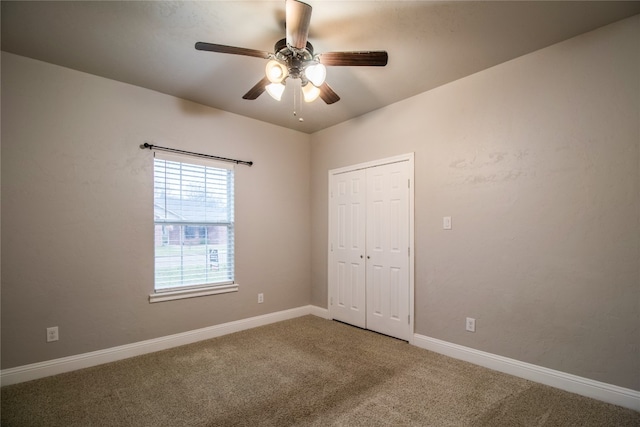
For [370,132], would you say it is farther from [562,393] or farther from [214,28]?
[562,393]

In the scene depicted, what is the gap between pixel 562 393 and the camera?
90.1 inches

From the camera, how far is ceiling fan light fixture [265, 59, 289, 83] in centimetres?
214

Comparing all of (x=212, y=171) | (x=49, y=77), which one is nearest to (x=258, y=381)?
(x=212, y=171)

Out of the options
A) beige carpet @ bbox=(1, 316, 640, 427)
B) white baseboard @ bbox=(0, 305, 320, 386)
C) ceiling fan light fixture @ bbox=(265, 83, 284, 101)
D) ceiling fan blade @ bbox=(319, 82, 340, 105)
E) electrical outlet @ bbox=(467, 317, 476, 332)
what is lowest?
beige carpet @ bbox=(1, 316, 640, 427)

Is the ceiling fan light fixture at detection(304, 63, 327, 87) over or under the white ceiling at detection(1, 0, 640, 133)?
under

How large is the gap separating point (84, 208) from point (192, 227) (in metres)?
0.98

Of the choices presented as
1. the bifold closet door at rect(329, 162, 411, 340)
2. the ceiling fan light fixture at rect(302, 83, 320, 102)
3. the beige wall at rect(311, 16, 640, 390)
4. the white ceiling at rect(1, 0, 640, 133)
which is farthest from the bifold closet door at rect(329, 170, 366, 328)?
the ceiling fan light fixture at rect(302, 83, 320, 102)

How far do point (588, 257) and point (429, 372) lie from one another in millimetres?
1521

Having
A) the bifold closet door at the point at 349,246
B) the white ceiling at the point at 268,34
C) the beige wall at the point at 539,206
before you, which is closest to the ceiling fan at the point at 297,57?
the white ceiling at the point at 268,34

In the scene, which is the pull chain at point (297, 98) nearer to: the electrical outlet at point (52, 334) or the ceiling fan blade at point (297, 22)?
the ceiling fan blade at point (297, 22)

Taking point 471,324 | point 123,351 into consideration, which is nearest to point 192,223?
point 123,351

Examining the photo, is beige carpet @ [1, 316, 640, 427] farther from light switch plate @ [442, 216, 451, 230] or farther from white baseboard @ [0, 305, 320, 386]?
light switch plate @ [442, 216, 451, 230]

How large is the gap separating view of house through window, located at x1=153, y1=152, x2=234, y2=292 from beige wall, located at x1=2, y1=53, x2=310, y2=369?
4.3 inches

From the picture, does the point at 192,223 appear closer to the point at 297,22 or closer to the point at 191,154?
the point at 191,154
